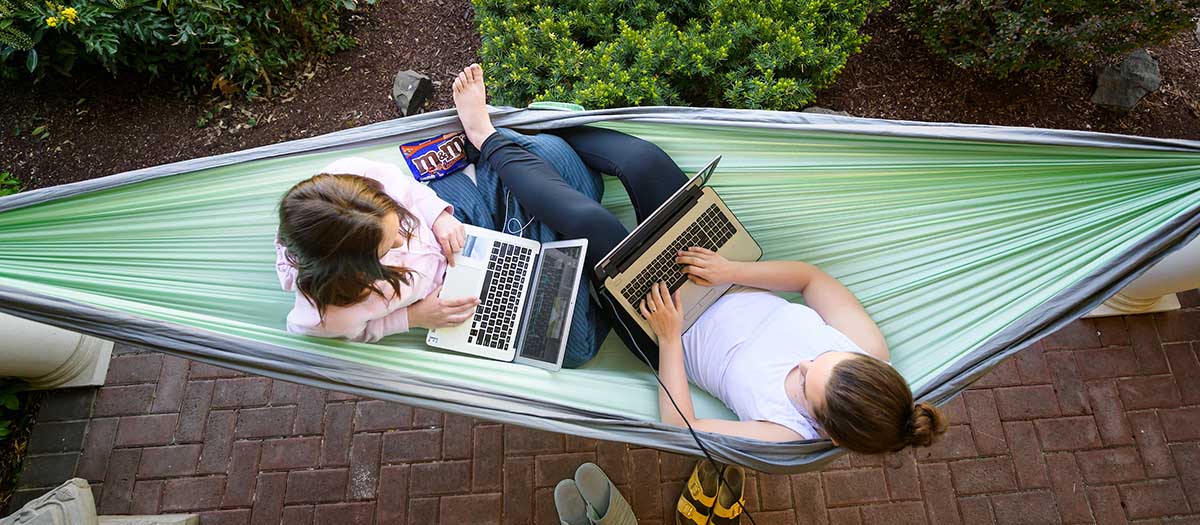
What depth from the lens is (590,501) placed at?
1.81 m

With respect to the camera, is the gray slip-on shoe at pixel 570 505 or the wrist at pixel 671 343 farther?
the gray slip-on shoe at pixel 570 505

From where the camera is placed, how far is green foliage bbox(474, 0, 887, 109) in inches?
83.9

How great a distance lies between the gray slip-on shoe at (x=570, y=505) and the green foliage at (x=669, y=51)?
1208mm

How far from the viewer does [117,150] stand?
2451mm

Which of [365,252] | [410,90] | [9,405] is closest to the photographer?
[365,252]

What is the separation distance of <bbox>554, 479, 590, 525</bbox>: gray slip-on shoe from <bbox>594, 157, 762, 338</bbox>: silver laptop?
1.99 ft

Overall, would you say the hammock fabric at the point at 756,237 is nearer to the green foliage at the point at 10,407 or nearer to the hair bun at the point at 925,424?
the hair bun at the point at 925,424

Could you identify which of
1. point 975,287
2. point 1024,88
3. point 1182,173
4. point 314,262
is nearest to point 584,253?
point 314,262

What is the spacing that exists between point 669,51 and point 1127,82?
1.73 m

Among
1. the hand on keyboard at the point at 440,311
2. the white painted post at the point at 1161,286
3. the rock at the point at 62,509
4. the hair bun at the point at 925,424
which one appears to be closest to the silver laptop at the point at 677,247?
the hand on keyboard at the point at 440,311

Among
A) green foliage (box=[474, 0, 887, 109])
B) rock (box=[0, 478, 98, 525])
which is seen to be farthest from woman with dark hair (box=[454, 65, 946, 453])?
rock (box=[0, 478, 98, 525])

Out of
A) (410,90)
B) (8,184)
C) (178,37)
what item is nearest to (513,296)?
(410,90)

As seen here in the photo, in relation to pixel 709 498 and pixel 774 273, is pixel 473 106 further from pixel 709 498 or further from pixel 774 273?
pixel 709 498

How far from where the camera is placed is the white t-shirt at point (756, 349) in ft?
4.58
